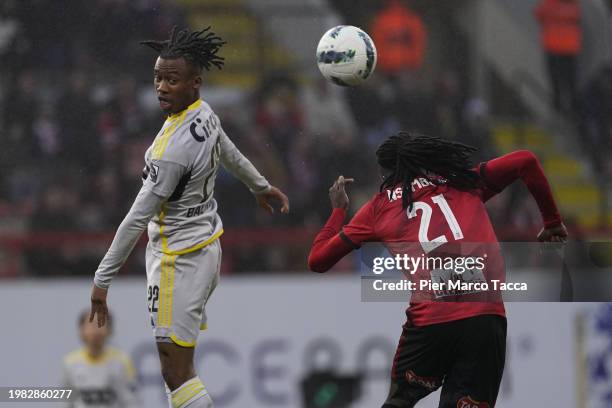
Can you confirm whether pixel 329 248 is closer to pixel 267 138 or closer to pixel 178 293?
pixel 178 293

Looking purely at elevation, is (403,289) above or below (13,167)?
below

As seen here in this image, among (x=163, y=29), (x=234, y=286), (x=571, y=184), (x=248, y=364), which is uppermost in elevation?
(x=163, y=29)

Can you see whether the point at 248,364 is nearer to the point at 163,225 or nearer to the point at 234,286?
the point at 234,286

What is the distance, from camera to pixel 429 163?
16.2 ft

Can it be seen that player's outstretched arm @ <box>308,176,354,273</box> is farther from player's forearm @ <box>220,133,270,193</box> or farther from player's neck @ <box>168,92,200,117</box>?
player's neck @ <box>168,92,200,117</box>

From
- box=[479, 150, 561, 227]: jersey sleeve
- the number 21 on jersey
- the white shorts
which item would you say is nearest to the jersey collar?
the white shorts

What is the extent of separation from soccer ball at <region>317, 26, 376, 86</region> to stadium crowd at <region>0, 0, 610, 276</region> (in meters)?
2.54

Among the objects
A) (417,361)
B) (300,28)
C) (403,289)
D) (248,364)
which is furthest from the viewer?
(300,28)

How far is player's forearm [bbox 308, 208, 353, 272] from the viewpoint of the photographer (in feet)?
16.1

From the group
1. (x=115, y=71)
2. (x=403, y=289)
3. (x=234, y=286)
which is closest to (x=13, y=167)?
(x=115, y=71)

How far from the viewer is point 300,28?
29.2ft

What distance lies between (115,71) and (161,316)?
13.1ft

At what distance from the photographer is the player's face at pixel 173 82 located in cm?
509

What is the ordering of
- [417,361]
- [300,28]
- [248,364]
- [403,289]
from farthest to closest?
1. [300,28]
2. [248,364]
3. [403,289]
4. [417,361]
